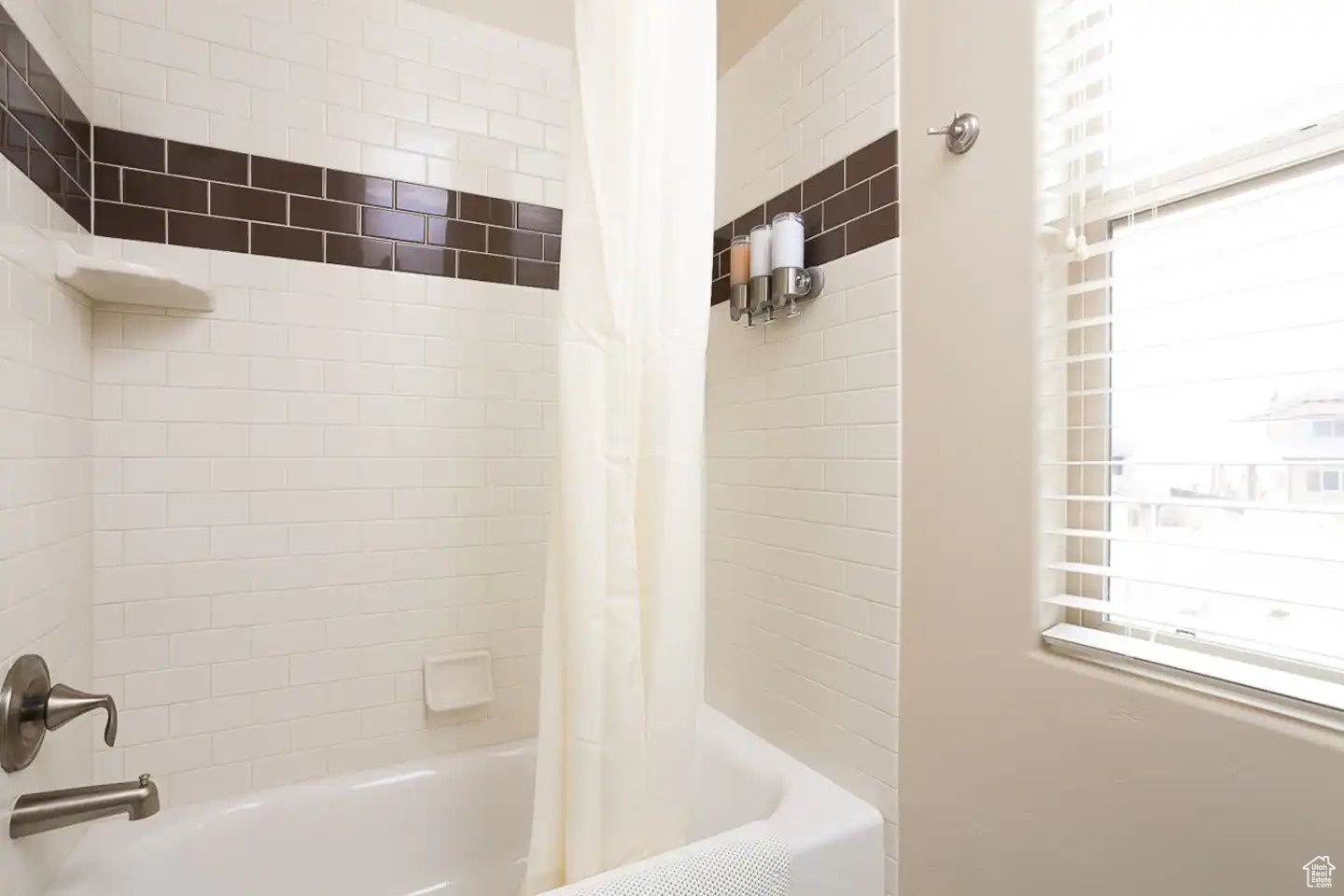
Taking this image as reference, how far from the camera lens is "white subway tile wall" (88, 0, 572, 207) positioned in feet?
4.96

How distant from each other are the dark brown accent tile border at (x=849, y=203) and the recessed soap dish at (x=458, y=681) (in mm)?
1393

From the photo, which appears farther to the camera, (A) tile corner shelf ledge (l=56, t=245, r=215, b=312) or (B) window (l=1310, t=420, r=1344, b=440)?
(A) tile corner shelf ledge (l=56, t=245, r=215, b=312)

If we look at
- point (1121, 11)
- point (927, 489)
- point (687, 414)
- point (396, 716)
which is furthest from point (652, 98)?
point (396, 716)

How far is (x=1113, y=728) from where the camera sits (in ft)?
3.23

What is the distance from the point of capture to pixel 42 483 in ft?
3.95

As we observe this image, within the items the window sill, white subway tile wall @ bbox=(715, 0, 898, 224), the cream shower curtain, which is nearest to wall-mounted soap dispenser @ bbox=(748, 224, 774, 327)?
white subway tile wall @ bbox=(715, 0, 898, 224)

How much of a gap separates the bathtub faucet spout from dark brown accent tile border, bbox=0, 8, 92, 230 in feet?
3.48

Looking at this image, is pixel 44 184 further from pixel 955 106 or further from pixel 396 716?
pixel 955 106

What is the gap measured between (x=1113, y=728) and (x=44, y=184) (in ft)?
6.70

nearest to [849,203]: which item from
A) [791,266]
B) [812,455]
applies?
[791,266]

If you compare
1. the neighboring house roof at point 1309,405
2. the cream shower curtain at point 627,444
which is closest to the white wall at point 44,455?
the cream shower curtain at point 627,444

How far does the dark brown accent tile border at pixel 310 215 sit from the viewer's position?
150cm

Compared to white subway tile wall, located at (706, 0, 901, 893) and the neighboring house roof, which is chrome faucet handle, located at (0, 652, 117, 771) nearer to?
white subway tile wall, located at (706, 0, 901, 893)

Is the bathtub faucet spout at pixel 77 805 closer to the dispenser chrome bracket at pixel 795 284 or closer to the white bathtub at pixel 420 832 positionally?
the white bathtub at pixel 420 832
